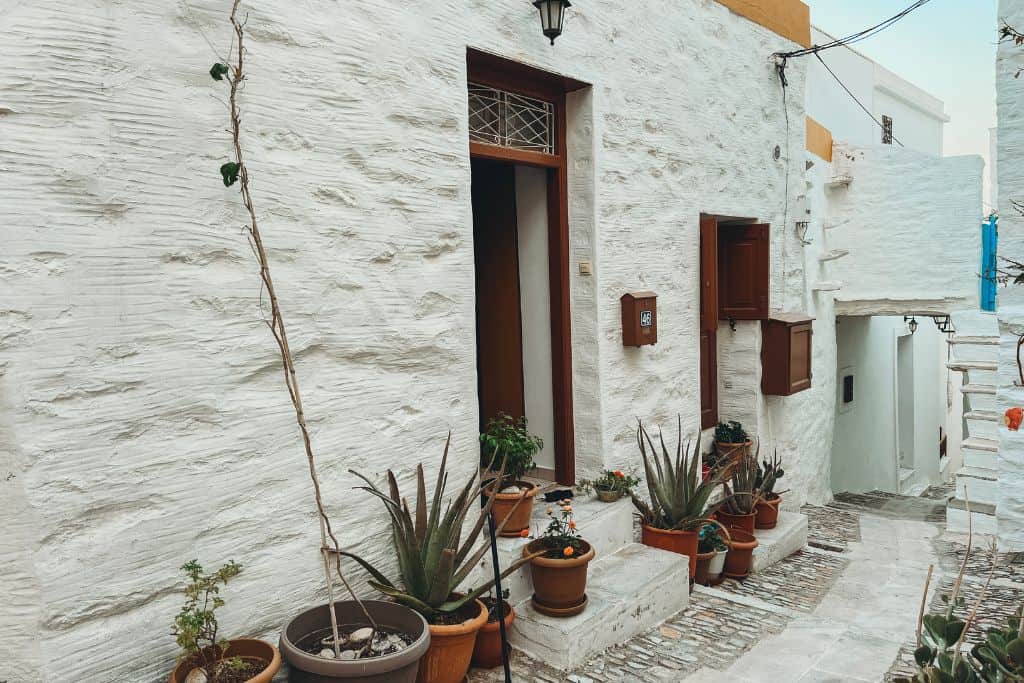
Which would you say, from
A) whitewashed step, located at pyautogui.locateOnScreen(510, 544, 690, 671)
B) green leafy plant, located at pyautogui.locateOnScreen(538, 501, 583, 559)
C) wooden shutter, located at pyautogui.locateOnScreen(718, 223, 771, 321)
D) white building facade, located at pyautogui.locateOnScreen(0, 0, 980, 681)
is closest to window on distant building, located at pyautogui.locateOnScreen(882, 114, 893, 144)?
wooden shutter, located at pyautogui.locateOnScreen(718, 223, 771, 321)

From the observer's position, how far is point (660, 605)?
3969mm

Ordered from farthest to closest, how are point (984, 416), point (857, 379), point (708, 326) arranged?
1. point (857, 379)
2. point (984, 416)
3. point (708, 326)

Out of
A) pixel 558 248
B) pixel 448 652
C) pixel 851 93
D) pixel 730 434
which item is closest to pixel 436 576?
pixel 448 652

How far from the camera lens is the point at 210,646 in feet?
8.15

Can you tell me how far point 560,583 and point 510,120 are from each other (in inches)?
93.2

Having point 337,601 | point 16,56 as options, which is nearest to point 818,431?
point 337,601

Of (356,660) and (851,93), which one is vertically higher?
(851,93)

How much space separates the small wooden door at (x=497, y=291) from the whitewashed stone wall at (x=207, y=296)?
87 centimetres

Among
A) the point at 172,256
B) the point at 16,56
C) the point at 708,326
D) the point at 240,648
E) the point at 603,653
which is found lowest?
the point at 603,653

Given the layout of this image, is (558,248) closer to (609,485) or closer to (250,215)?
(609,485)

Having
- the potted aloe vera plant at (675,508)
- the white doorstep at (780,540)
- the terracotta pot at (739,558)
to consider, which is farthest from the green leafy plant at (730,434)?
the potted aloe vera plant at (675,508)

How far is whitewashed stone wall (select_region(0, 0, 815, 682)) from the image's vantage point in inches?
86.7

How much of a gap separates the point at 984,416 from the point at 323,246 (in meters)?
5.44

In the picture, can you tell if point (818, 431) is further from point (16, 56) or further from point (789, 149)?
point (16, 56)
